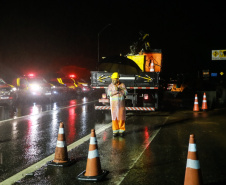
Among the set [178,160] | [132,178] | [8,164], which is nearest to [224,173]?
[178,160]

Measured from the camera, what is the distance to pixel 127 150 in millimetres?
7062

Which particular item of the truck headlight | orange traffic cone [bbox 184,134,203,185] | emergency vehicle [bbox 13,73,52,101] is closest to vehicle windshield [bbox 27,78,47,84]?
emergency vehicle [bbox 13,73,52,101]

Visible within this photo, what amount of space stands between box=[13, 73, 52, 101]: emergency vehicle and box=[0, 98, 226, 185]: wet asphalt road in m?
9.66

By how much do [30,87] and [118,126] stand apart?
1404 centimetres

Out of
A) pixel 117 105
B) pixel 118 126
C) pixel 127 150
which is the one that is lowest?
pixel 127 150

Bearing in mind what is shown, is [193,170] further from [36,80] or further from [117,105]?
[36,80]

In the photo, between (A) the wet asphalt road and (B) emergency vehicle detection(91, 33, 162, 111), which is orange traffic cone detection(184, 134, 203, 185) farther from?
(B) emergency vehicle detection(91, 33, 162, 111)

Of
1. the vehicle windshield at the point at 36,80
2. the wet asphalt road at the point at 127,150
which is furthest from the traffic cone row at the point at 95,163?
the vehicle windshield at the point at 36,80

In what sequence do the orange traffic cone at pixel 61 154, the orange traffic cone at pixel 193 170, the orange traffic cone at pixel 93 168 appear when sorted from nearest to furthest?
the orange traffic cone at pixel 193 170 < the orange traffic cone at pixel 93 168 < the orange traffic cone at pixel 61 154

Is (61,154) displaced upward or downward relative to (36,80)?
downward

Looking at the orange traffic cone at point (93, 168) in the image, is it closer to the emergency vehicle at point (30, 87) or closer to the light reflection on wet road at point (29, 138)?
the light reflection on wet road at point (29, 138)

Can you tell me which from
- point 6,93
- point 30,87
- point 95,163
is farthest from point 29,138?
point 30,87

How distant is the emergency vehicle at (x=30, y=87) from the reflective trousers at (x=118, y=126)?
541 inches

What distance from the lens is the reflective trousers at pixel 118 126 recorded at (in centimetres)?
852
